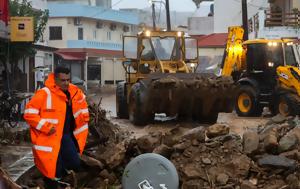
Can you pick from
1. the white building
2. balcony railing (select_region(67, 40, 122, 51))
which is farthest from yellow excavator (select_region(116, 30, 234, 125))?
balcony railing (select_region(67, 40, 122, 51))

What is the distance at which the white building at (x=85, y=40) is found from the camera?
55750 millimetres

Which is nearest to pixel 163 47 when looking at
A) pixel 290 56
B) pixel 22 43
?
pixel 290 56

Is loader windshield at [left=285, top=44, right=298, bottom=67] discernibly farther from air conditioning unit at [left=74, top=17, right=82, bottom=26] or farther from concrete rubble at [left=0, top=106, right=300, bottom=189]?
air conditioning unit at [left=74, top=17, right=82, bottom=26]

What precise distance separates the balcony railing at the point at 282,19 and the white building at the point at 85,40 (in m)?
23.3

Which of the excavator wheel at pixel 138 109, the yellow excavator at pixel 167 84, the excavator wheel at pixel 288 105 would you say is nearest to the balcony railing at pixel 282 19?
the excavator wheel at pixel 288 105

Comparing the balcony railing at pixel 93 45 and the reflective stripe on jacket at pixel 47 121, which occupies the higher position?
the balcony railing at pixel 93 45

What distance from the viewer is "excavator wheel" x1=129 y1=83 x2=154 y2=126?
613 inches

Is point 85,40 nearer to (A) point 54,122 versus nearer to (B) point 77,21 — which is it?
(B) point 77,21

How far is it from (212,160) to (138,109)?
26.3ft

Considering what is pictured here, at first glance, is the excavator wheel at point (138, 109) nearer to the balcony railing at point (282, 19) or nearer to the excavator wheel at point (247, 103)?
the excavator wheel at point (247, 103)

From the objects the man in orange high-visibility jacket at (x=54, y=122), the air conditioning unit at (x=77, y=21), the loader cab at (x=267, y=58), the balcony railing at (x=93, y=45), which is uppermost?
the air conditioning unit at (x=77, y=21)

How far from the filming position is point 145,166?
6723mm

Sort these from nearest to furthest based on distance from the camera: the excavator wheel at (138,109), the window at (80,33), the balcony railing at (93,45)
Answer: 1. the excavator wheel at (138,109)
2. the balcony railing at (93,45)
3. the window at (80,33)

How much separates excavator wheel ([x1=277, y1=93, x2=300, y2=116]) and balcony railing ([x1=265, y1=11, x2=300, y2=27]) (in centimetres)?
1391
